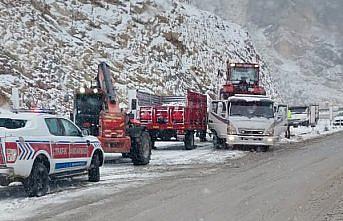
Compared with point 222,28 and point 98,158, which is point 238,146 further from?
point 222,28

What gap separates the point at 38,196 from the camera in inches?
540

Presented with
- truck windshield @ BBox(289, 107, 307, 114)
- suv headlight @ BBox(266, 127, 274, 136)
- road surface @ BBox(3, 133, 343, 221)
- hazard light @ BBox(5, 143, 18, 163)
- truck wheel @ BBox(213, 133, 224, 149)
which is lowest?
road surface @ BBox(3, 133, 343, 221)

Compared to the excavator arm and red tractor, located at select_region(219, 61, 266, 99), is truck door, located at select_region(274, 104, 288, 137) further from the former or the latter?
the excavator arm

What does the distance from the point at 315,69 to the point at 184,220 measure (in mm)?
79442

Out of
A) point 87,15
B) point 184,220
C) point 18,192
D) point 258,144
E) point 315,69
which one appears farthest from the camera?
point 315,69

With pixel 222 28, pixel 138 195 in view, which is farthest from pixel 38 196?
pixel 222 28

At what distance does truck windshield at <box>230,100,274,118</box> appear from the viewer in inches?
1083

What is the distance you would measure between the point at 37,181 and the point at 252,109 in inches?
599

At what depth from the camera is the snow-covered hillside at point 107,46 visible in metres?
34.0

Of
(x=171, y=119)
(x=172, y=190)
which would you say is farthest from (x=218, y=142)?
(x=172, y=190)

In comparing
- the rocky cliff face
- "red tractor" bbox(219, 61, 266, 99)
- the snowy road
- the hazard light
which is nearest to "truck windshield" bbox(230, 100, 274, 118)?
the snowy road

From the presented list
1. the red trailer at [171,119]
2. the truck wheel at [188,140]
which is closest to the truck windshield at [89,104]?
the red trailer at [171,119]

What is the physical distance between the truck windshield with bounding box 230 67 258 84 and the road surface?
16138 mm

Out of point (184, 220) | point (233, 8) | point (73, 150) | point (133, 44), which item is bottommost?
point (184, 220)
